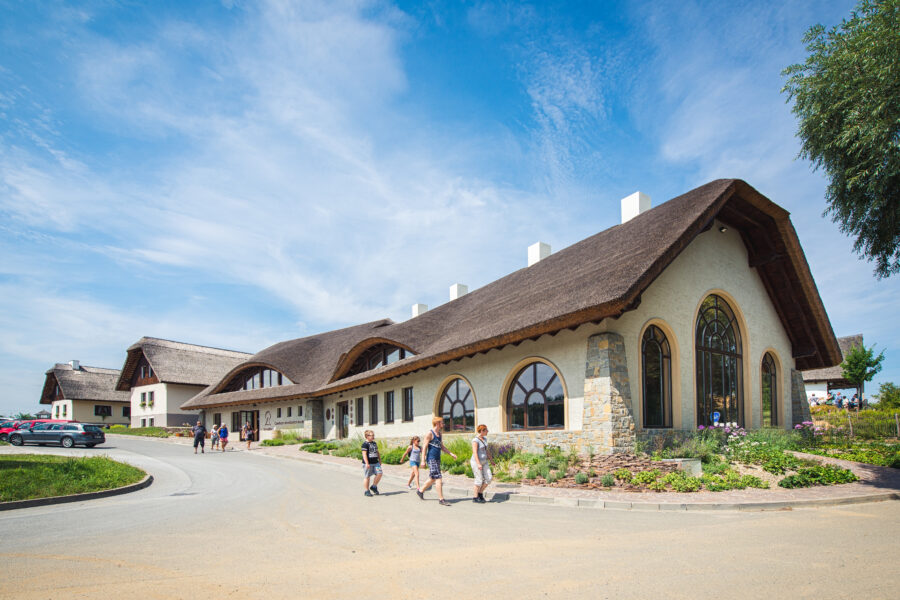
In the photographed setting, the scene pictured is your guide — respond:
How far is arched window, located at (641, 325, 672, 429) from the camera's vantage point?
14.7 metres

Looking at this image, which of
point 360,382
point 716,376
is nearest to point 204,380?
point 360,382

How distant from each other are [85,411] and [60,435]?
3107 cm

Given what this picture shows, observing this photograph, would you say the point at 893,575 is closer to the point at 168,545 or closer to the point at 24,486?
the point at 168,545

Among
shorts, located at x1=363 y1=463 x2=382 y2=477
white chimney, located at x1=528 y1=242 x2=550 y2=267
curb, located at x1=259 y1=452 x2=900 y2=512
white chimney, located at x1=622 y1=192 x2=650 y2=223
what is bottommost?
curb, located at x1=259 y1=452 x2=900 y2=512

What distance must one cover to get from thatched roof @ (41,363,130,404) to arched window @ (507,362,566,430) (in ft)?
168

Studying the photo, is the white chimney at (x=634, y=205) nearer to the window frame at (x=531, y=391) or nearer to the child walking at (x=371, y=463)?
the window frame at (x=531, y=391)

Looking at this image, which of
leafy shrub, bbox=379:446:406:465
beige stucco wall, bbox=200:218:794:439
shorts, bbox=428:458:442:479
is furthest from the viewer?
leafy shrub, bbox=379:446:406:465

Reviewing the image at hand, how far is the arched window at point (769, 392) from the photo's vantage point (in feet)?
62.6

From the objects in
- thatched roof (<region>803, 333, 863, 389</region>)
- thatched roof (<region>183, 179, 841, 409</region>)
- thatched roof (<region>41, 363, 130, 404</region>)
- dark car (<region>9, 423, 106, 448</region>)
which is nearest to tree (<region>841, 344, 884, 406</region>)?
thatched roof (<region>803, 333, 863, 389</region>)

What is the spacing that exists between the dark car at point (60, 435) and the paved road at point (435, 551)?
1990 centimetres

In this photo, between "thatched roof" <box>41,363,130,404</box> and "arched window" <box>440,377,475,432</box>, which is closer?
"arched window" <box>440,377,475,432</box>

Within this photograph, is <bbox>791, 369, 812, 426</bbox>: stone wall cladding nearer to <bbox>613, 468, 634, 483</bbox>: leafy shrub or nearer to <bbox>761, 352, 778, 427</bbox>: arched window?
<bbox>761, 352, 778, 427</bbox>: arched window

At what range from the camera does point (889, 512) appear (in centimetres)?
940

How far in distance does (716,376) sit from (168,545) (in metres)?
15.3
